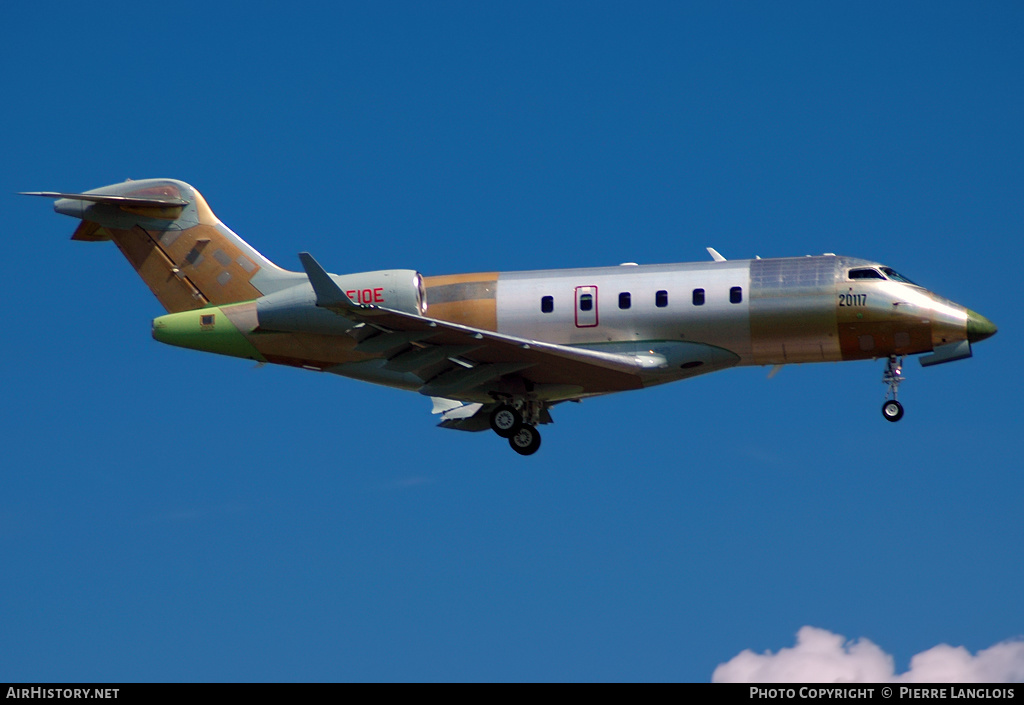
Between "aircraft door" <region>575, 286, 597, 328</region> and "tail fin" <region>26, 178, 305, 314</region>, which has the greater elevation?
"tail fin" <region>26, 178, 305, 314</region>

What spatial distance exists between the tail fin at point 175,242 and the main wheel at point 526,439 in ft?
22.0

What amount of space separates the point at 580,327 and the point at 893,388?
7.09 meters

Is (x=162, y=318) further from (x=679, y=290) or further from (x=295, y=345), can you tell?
(x=679, y=290)

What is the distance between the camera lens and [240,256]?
114ft

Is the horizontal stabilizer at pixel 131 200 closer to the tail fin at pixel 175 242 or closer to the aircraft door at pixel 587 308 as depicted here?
the tail fin at pixel 175 242

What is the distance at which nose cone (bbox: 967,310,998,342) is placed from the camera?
31094mm

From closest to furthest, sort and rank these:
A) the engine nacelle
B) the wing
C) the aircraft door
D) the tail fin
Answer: the wing < the engine nacelle < the aircraft door < the tail fin

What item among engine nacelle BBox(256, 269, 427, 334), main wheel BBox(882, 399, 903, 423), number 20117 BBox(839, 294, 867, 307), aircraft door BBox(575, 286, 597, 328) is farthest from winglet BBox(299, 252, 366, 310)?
main wheel BBox(882, 399, 903, 423)

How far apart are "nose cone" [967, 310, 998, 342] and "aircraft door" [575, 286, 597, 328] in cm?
823

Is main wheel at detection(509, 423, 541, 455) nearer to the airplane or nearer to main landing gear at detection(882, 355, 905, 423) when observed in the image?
the airplane

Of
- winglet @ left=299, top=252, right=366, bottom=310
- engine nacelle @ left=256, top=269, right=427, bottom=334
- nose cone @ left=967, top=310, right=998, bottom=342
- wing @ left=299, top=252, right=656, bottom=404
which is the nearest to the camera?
winglet @ left=299, top=252, right=366, bottom=310

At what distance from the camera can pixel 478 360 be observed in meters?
31.4

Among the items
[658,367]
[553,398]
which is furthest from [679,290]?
[553,398]
